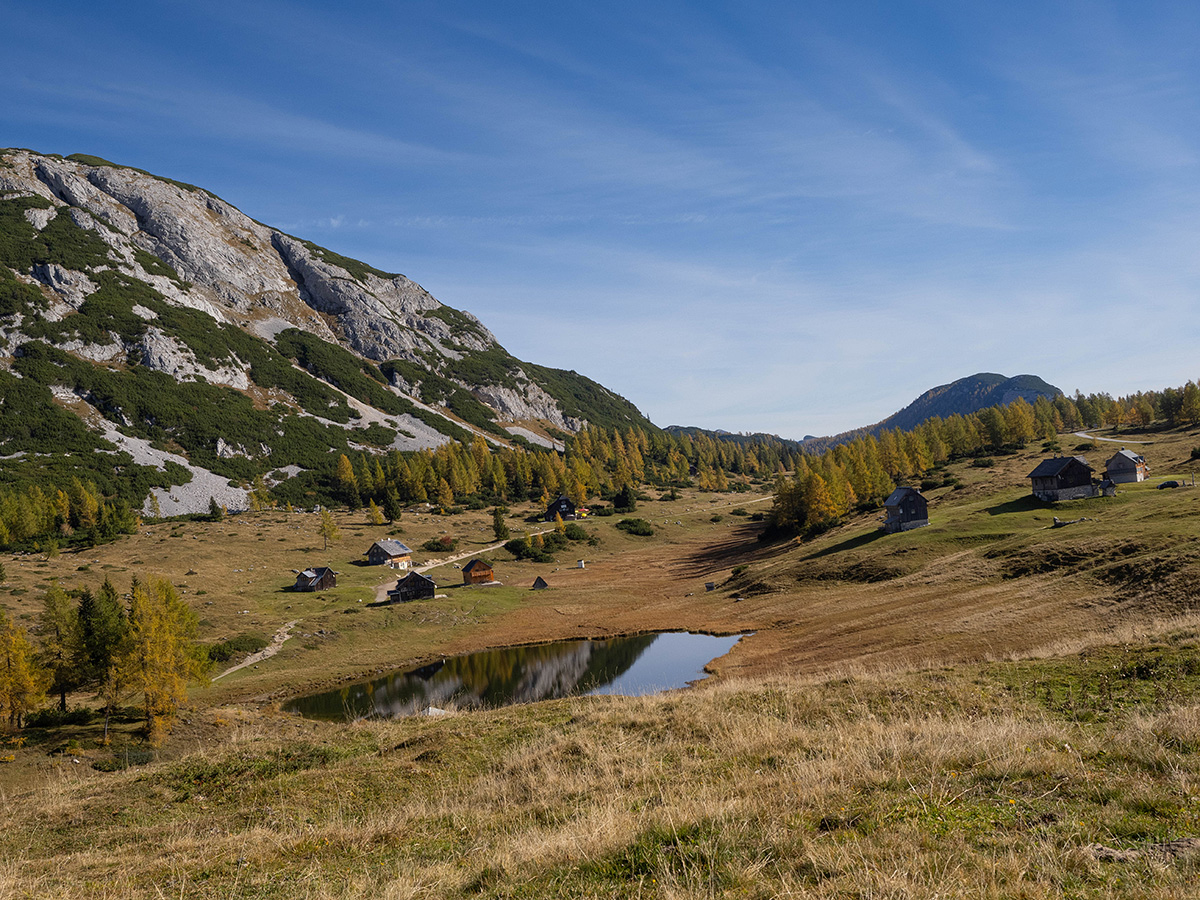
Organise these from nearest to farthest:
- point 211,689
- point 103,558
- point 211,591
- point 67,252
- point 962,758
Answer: point 962,758, point 211,689, point 211,591, point 103,558, point 67,252

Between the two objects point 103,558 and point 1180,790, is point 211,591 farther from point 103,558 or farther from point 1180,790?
point 1180,790

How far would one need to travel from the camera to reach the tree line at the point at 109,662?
34.7 metres

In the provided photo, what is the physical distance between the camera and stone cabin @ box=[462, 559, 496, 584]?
85.8 metres

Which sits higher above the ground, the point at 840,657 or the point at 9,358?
the point at 9,358

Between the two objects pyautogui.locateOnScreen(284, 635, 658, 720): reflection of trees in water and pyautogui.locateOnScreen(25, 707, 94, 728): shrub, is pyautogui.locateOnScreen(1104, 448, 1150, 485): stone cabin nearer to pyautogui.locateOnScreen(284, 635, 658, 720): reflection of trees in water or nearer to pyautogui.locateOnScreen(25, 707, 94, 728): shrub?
pyautogui.locateOnScreen(284, 635, 658, 720): reflection of trees in water

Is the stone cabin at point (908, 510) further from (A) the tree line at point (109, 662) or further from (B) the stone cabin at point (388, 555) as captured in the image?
(B) the stone cabin at point (388, 555)

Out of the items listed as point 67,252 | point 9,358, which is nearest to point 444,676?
point 9,358

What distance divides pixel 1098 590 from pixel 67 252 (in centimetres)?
24275

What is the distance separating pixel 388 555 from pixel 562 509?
1894 inches

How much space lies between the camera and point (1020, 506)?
219 feet

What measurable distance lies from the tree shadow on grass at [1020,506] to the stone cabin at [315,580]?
8301 centimetres

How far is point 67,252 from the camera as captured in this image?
174250 millimetres

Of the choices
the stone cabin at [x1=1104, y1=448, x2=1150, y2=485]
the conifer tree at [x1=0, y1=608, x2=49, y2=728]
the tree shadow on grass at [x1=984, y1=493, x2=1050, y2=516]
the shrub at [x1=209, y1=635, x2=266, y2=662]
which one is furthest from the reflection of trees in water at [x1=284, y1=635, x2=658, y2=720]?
the stone cabin at [x1=1104, y1=448, x2=1150, y2=485]

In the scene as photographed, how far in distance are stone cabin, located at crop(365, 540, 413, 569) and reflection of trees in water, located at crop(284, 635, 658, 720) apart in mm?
41317
